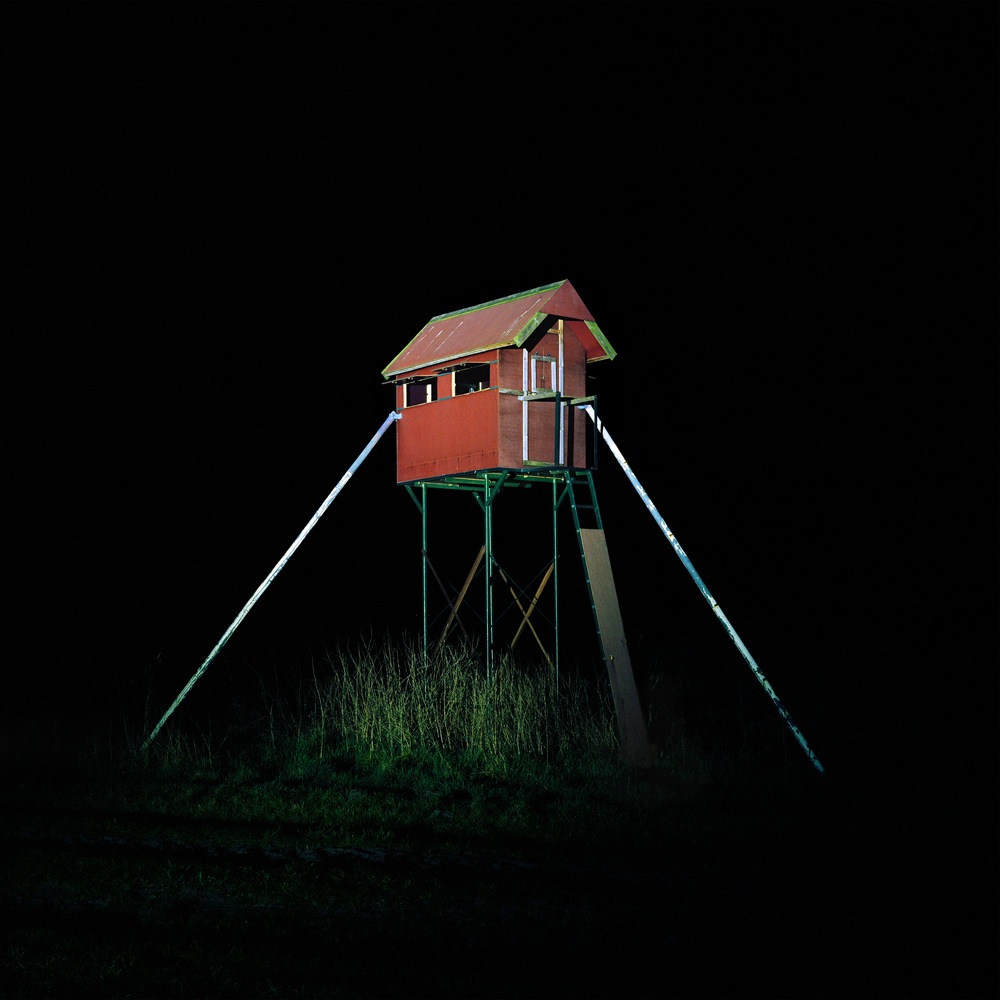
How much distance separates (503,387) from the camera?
577 inches

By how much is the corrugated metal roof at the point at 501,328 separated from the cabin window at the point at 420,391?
1.07 feet

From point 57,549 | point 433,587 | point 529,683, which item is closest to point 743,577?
point 433,587

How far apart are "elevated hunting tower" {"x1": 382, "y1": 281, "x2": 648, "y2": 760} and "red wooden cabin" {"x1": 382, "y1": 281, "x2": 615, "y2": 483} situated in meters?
0.01

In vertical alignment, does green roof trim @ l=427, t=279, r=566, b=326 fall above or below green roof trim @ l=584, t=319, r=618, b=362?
above

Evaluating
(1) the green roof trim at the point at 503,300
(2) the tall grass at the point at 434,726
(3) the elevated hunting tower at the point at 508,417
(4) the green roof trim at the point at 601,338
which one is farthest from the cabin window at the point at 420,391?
(2) the tall grass at the point at 434,726

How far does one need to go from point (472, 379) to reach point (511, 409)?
1946 millimetres

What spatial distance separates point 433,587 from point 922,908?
21581mm

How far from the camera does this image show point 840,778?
12688 millimetres

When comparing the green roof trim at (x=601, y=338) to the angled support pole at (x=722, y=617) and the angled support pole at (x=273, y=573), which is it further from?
the angled support pole at (x=273, y=573)

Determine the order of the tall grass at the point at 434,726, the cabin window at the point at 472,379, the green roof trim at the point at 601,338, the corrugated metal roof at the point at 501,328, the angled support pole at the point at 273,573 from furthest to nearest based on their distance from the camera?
the cabin window at the point at 472,379, the green roof trim at the point at 601,338, the corrugated metal roof at the point at 501,328, the angled support pole at the point at 273,573, the tall grass at the point at 434,726

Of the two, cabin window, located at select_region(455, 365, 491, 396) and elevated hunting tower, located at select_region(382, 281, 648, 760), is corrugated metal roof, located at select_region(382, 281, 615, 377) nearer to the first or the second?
elevated hunting tower, located at select_region(382, 281, 648, 760)

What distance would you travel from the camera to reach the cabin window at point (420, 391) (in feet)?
53.1

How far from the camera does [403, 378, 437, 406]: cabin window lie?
16.2 meters

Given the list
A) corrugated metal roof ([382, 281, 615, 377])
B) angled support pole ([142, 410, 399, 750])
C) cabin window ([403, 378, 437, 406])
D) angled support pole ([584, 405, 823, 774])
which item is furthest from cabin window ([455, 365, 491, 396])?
angled support pole ([584, 405, 823, 774])
